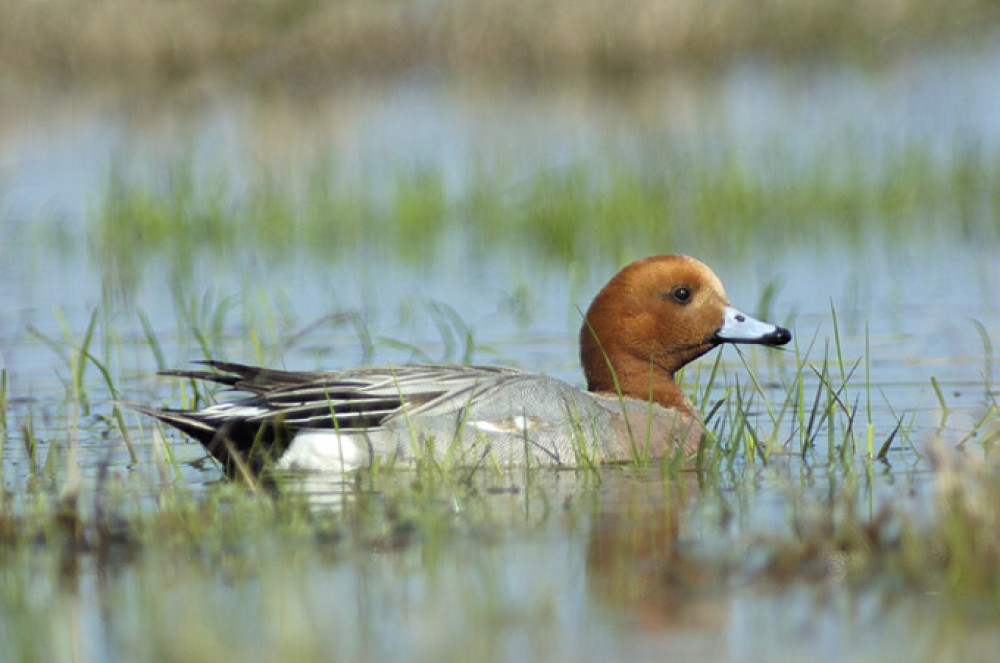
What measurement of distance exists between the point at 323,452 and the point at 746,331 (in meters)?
1.71

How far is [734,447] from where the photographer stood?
5.53m

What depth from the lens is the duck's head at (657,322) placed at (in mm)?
6805

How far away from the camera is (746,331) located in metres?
6.73

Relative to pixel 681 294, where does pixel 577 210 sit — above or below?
above

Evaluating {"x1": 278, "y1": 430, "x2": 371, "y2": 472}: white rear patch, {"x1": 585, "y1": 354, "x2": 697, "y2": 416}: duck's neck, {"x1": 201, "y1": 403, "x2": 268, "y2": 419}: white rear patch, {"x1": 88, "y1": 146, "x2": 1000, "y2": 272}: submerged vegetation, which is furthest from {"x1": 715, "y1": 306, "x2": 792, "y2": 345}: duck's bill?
{"x1": 88, "y1": 146, "x2": 1000, "y2": 272}: submerged vegetation

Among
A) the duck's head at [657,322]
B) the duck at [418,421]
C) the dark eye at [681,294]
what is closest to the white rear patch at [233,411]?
the duck at [418,421]

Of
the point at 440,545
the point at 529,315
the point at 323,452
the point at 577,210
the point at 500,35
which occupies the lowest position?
the point at 440,545

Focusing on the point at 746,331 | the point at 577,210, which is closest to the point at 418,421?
the point at 746,331

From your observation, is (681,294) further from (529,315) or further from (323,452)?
(529,315)

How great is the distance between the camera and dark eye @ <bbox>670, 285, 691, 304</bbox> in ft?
22.4

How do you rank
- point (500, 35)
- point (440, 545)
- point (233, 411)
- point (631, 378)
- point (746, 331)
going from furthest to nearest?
point (500, 35) → point (631, 378) → point (746, 331) → point (233, 411) → point (440, 545)

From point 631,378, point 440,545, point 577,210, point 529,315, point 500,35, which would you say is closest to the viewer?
point 440,545

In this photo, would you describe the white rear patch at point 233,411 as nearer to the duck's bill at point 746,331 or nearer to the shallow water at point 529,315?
the shallow water at point 529,315

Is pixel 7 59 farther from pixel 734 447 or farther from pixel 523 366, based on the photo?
pixel 734 447
